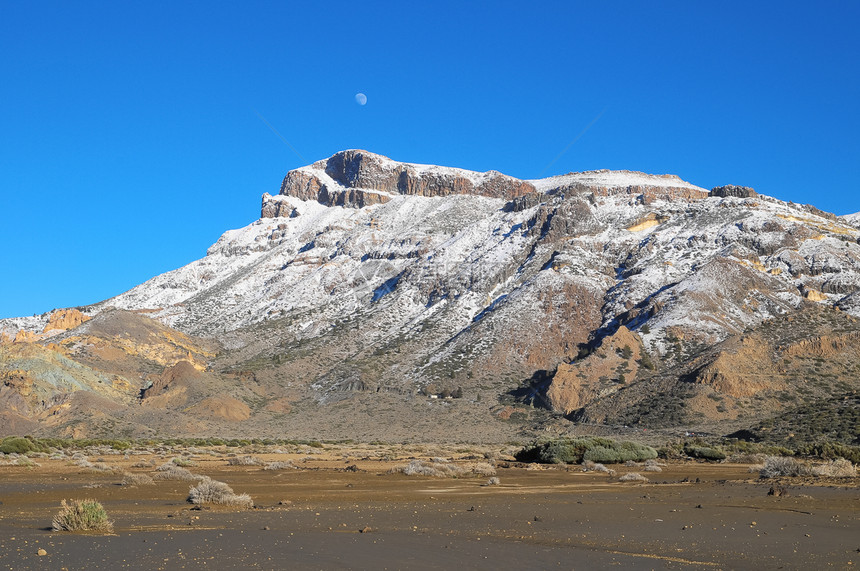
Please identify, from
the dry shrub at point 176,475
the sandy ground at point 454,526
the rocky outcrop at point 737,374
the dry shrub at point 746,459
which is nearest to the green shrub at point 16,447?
the sandy ground at point 454,526

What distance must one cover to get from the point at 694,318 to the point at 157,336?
79.3m

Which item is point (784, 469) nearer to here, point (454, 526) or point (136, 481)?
point (454, 526)

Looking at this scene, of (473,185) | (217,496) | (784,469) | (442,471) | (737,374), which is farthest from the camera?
(473,185)

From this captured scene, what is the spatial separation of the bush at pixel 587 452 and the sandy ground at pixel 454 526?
7824 millimetres

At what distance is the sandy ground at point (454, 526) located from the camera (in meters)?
10.8

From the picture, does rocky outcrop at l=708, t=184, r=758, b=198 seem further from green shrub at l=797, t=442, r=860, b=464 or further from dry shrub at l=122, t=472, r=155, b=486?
dry shrub at l=122, t=472, r=155, b=486

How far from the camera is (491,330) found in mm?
105188

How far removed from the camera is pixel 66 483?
24.4 m

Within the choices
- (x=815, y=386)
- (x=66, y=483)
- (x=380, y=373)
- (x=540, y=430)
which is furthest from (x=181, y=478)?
(x=380, y=373)

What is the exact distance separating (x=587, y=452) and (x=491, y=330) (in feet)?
240

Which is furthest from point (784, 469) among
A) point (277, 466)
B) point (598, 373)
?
point (598, 373)

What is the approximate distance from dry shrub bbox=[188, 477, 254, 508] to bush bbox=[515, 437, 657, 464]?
1780cm

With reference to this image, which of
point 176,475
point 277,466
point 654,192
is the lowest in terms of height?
point 277,466

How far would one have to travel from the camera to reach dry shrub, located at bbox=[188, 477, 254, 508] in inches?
681
